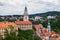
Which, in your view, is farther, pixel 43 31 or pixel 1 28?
pixel 43 31

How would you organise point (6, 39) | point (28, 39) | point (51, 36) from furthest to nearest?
point (51, 36), point (28, 39), point (6, 39)

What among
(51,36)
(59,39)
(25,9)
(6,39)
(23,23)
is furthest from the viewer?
(25,9)

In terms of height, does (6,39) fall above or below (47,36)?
above

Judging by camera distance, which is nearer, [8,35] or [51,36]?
[8,35]

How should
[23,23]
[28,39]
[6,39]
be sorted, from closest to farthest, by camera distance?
[6,39]
[28,39]
[23,23]

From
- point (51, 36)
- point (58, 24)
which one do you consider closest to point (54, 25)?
point (58, 24)

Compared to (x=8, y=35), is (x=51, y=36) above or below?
below

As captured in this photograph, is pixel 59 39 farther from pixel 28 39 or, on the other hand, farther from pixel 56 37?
pixel 28 39

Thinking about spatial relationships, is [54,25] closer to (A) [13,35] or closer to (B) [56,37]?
(B) [56,37]

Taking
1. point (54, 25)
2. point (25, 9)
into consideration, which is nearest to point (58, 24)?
point (54, 25)
